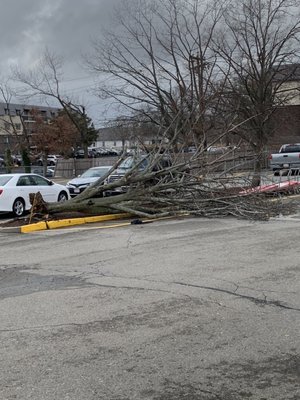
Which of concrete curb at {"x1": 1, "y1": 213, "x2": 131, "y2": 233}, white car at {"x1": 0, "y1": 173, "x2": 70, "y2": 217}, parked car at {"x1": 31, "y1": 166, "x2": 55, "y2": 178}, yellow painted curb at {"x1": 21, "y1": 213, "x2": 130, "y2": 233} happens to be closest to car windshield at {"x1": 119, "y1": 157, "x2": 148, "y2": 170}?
yellow painted curb at {"x1": 21, "y1": 213, "x2": 130, "y2": 233}

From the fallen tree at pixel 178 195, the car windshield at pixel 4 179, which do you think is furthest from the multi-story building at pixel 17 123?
the fallen tree at pixel 178 195

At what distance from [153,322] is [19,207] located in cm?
1273

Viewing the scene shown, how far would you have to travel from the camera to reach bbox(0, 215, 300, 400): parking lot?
415cm

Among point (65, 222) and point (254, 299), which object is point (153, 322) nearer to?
point (254, 299)

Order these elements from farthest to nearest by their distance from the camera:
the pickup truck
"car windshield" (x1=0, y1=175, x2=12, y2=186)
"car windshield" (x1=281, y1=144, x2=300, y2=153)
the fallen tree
A: "car windshield" (x1=281, y1=144, x2=300, y2=153)
the pickup truck
"car windshield" (x1=0, y1=175, x2=12, y2=186)
the fallen tree

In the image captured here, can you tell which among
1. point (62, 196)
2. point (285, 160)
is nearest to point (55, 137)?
point (285, 160)

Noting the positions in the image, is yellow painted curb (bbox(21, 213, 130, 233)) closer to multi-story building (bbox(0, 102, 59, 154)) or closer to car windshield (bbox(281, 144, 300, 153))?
car windshield (bbox(281, 144, 300, 153))

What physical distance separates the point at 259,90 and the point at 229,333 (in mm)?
22806

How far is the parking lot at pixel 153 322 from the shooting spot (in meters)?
4.15

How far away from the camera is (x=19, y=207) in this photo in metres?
17.6

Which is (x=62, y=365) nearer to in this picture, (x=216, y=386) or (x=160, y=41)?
(x=216, y=386)

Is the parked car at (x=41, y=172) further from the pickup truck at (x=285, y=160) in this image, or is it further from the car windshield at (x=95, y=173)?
the pickup truck at (x=285, y=160)

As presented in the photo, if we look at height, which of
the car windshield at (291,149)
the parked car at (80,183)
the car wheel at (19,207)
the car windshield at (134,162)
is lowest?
the car wheel at (19,207)

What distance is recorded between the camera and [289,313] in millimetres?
5859
